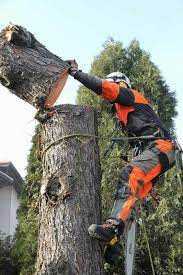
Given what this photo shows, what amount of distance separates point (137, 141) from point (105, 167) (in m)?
4.26

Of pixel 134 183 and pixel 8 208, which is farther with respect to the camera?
pixel 8 208

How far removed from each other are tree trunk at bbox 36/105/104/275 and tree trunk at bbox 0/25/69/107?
26 centimetres

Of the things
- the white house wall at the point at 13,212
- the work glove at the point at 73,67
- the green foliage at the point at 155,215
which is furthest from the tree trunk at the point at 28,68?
the white house wall at the point at 13,212

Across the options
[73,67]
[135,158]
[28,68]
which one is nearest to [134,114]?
[135,158]

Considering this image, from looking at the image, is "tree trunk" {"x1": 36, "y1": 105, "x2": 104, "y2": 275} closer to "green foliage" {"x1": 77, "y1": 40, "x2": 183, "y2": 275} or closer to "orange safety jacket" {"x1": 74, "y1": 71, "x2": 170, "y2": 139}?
"orange safety jacket" {"x1": 74, "y1": 71, "x2": 170, "y2": 139}

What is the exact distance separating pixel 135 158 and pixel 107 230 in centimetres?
86

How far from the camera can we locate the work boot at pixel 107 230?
176 inches

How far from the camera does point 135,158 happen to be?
5.16m

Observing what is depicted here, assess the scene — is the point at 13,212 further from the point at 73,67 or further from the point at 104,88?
the point at 104,88

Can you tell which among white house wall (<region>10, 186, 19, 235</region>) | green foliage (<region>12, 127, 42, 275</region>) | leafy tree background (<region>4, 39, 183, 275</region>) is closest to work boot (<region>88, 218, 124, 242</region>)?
leafy tree background (<region>4, 39, 183, 275</region>)

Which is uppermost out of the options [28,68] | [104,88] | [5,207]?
[5,207]

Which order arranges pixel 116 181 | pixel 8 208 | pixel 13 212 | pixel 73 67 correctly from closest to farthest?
pixel 73 67 → pixel 116 181 → pixel 8 208 → pixel 13 212

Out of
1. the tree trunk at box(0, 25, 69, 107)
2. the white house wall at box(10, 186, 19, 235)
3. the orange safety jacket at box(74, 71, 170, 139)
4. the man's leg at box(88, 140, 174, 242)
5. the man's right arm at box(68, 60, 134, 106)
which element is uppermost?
the white house wall at box(10, 186, 19, 235)

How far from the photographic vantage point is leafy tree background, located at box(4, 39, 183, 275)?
9.27m
